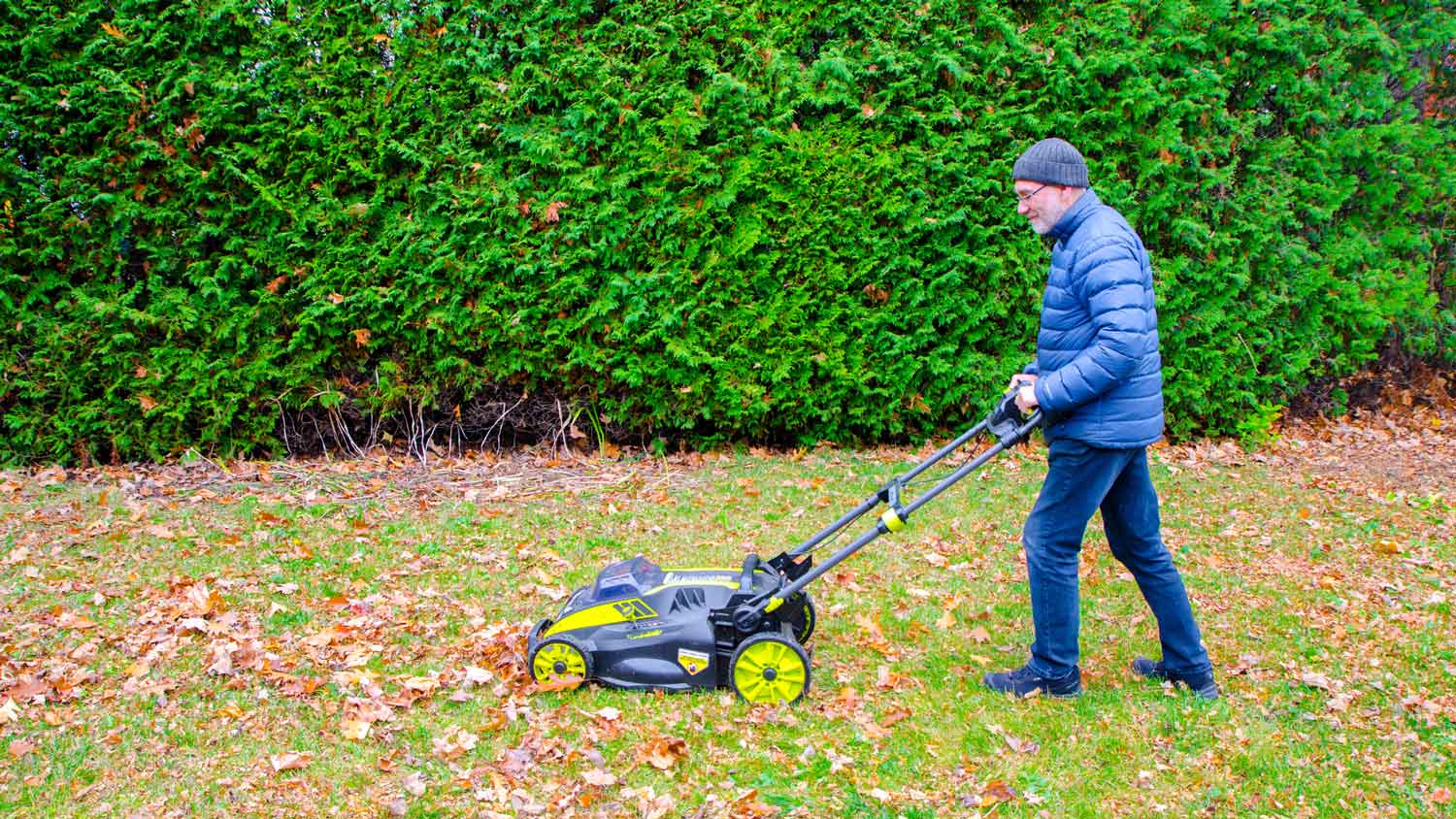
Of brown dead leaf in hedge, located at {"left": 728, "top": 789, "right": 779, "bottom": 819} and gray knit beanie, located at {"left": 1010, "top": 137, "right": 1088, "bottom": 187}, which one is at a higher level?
gray knit beanie, located at {"left": 1010, "top": 137, "right": 1088, "bottom": 187}

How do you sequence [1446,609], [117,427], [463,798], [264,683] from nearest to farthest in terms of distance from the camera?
[463,798], [264,683], [1446,609], [117,427]

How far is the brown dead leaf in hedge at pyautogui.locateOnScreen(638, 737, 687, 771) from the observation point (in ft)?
12.9

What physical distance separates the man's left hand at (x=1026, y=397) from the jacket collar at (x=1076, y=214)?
1.99ft

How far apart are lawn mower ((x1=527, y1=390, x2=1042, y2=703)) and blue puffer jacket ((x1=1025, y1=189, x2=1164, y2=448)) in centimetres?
24

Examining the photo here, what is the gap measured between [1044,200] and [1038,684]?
2002 mm

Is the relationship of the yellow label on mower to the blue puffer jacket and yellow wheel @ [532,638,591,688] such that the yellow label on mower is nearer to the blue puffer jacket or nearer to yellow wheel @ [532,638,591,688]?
yellow wheel @ [532,638,591,688]

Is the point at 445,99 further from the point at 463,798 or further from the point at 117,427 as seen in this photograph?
the point at 463,798

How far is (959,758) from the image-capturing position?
4035 mm

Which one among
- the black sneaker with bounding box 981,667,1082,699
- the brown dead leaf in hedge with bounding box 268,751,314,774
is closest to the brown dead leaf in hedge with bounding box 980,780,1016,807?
the black sneaker with bounding box 981,667,1082,699

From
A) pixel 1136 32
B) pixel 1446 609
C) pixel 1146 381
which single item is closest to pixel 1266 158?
pixel 1136 32

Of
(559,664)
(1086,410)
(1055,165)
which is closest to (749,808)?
(559,664)

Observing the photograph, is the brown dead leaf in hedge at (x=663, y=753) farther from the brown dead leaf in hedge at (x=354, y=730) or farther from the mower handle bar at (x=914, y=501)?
the brown dead leaf in hedge at (x=354, y=730)

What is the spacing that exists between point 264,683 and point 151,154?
14.2ft

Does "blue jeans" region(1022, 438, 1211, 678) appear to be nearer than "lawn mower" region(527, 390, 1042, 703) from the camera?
Yes
